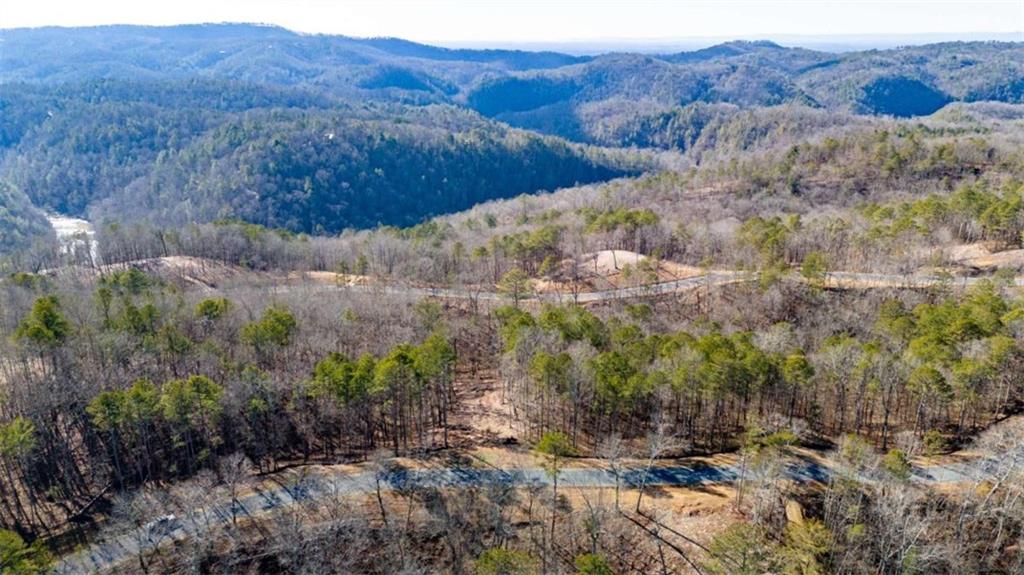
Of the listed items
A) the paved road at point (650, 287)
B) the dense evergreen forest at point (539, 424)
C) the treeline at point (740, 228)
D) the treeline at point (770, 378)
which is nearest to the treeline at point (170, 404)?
the dense evergreen forest at point (539, 424)

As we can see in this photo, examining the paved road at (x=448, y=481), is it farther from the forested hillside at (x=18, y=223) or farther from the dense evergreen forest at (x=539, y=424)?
the forested hillside at (x=18, y=223)

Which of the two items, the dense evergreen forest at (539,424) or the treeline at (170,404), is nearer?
the dense evergreen forest at (539,424)

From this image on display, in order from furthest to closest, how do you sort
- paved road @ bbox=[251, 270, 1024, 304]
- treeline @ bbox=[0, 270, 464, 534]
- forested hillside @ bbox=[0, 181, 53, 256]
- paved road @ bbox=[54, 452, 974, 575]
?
1. forested hillside @ bbox=[0, 181, 53, 256]
2. paved road @ bbox=[251, 270, 1024, 304]
3. treeline @ bbox=[0, 270, 464, 534]
4. paved road @ bbox=[54, 452, 974, 575]

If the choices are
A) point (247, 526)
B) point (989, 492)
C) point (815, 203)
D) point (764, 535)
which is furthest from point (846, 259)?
point (247, 526)

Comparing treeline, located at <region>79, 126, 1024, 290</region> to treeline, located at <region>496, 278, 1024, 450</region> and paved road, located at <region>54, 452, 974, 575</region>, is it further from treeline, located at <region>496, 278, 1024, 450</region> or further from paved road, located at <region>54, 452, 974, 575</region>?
paved road, located at <region>54, 452, 974, 575</region>

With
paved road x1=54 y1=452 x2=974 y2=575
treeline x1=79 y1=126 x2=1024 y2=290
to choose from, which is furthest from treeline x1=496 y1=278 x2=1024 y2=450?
treeline x1=79 y1=126 x2=1024 y2=290

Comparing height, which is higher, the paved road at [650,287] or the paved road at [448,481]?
the paved road at [650,287]

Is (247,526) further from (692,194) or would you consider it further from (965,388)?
(692,194)
